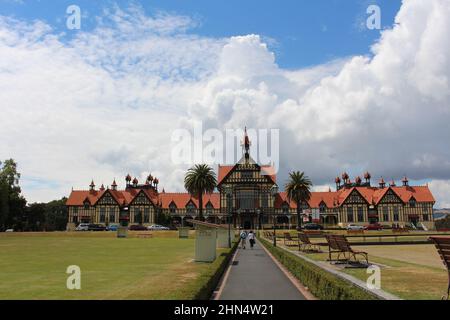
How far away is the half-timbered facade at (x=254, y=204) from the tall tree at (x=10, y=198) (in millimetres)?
12140

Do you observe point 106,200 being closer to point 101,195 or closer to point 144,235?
point 101,195

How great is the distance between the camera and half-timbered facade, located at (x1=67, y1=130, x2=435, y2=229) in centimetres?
9806

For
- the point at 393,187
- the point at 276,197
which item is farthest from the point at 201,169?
the point at 393,187

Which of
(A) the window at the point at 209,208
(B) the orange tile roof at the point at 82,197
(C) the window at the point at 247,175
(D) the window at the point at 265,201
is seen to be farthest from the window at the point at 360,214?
(B) the orange tile roof at the point at 82,197

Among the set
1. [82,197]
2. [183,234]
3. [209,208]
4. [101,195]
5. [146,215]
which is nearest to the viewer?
[183,234]

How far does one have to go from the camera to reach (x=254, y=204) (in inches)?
3839

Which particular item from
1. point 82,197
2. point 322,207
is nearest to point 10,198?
point 82,197

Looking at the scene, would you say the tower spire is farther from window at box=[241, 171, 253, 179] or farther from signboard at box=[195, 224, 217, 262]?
signboard at box=[195, 224, 217, 262]

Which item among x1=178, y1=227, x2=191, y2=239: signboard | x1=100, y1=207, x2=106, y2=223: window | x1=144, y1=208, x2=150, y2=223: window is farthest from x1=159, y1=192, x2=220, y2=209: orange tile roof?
x1=178, y1=227, x2=191, y2=239: signboard

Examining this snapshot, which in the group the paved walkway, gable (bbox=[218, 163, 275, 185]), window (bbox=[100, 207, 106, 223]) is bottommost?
the paved walkway

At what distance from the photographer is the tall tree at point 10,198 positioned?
260 feet

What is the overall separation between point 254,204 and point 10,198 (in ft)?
170

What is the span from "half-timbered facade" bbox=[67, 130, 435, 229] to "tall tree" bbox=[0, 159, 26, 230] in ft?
39.8
